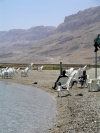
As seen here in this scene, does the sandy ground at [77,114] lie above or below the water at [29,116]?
above

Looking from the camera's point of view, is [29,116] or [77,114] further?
[29,116]

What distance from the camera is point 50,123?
11.5 m

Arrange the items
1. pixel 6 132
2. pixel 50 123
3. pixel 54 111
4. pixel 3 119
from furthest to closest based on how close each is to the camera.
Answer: pixel 54 111
pixel 3 119
pixel 50 123
pixel 6 132

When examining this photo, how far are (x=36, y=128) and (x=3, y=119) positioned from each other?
2.20 m

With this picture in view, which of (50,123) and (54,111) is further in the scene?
(54,111)

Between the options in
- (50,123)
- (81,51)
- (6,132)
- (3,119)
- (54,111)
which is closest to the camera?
(6,132)

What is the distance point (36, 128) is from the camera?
35.8 feet

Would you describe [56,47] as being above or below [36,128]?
above

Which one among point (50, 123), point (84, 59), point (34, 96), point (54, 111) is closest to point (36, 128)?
point (50, 123)

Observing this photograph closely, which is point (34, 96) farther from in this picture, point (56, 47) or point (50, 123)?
point (56, 47)

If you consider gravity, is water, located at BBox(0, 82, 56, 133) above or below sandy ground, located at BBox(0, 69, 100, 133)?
below

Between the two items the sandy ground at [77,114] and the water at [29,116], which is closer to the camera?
the sandy ground at [77,114]

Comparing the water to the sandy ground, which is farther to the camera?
the water

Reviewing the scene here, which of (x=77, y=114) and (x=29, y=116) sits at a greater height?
(x=77, y=114)
